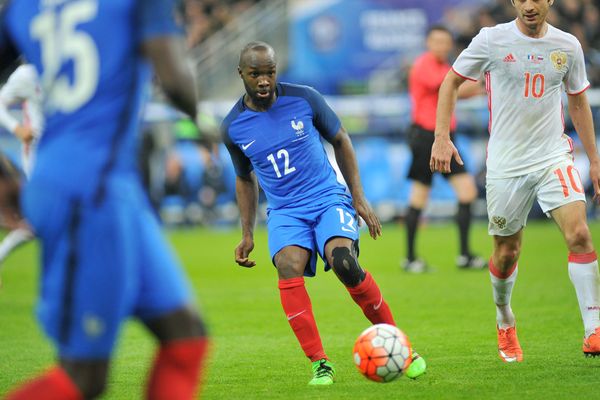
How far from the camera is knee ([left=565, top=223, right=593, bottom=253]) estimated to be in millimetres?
7203

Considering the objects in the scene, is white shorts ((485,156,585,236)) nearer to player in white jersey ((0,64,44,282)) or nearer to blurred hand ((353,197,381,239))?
blurred hand ((353,197,381,239))

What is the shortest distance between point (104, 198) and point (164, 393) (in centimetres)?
80

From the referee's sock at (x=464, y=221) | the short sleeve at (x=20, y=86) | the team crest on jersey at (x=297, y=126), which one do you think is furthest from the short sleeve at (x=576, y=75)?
the referee's sock at (x=464, y=221)

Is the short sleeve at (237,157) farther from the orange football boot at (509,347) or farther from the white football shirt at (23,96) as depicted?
the white football shirt at (23,96)

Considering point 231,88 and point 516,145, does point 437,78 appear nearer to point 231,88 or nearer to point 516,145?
point 516,145

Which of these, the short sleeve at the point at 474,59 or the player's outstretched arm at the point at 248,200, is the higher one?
the short sleeve at the point at 474,59

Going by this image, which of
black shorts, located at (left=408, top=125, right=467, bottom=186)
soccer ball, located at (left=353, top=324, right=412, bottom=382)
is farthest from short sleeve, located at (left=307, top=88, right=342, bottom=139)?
black shorts, located at (left=408, top=125, right=467, bottom=186)

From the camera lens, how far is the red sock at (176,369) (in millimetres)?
4113

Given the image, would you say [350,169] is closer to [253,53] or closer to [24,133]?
[253,53]

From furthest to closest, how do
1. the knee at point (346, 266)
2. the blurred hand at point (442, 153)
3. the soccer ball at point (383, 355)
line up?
1. the blurred hand at point (442, 153)
2. the knee at point (346, 266)
3. the soccer ball at point (383, 355)

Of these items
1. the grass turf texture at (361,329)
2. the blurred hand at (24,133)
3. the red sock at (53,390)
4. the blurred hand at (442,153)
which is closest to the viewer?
the red sock at (53,390)

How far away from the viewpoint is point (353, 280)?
687 centimetres

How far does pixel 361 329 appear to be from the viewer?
9.44 meters

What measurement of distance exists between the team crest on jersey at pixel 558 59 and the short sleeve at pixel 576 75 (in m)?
0.06
